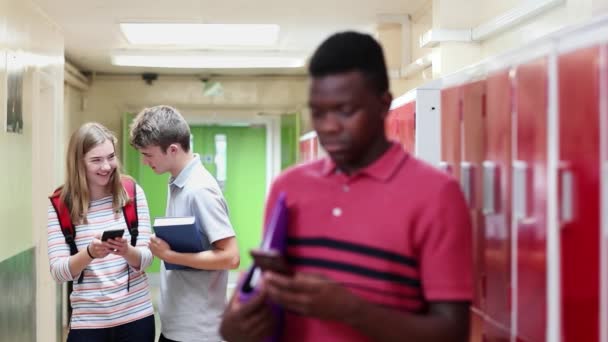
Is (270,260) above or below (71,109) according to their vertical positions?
below

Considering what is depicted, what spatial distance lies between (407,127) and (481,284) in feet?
2.65

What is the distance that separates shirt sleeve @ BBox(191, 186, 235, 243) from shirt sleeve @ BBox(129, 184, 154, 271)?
0.25 metres

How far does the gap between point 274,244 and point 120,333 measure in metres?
1.52

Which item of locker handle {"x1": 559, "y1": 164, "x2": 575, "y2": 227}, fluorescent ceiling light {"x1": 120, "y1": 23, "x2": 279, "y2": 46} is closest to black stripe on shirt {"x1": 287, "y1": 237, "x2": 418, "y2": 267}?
locker handle {"x1": 559, "y1": 164, "x2": 575, "y2": 227}

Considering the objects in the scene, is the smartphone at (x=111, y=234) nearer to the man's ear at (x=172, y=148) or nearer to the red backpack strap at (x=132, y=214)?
the red backpack strap at (x=132, y=214)

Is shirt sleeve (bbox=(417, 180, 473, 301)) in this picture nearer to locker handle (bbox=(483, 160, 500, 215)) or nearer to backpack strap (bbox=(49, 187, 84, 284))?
locker handle (bbox=(483, 160, 500, 215))

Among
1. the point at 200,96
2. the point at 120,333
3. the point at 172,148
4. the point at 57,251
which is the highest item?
the point at 200,96

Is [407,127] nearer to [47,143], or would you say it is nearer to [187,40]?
[47,143]

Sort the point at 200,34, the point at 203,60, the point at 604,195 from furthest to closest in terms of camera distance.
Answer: the point at 203,60 < the point at 200,34 < the point at 604,195

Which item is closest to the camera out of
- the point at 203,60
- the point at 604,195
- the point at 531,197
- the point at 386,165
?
the point at 604,195

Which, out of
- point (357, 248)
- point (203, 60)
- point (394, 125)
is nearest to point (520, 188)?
point (357, 248)

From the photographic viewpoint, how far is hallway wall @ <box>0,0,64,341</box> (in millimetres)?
3707

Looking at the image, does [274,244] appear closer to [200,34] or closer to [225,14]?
[225,14]

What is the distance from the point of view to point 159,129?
102 inches
